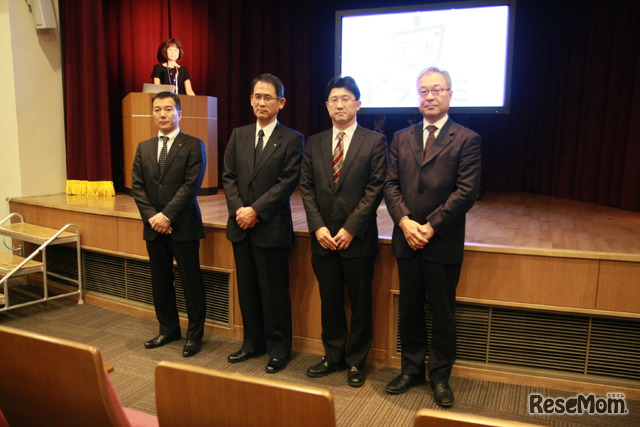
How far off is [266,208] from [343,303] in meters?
0.63

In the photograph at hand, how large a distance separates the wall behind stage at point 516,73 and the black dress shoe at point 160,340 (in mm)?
2680

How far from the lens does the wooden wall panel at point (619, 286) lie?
2471 mm

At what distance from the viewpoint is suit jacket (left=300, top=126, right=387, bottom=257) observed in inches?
99.0

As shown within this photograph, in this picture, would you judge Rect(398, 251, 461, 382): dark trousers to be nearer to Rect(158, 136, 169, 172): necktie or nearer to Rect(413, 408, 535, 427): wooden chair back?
Rect(158, 136, 169, 172): necktie

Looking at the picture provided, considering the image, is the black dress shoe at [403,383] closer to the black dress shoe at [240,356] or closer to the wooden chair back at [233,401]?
the black dress shoe at [240,356]

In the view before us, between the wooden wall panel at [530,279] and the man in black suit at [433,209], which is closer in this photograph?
the man in black suit at [433,209]

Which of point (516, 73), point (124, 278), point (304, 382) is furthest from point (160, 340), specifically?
point (516, 73)

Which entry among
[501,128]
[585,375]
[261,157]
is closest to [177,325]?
[261,157]

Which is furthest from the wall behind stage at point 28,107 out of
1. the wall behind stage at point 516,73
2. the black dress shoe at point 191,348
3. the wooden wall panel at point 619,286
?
the wooden wall panel at point 619,286

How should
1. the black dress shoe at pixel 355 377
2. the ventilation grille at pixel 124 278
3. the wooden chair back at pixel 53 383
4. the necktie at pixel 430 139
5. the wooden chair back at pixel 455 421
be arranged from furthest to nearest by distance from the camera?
the ventilation grille at pixel 124 278
the black dress shoe at pixel 355 377
the necktie at pixel 430 139
the wooden chair back at pixel 53 383
the wooden chair back at pixel 455 421

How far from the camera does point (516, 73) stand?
5.41 m

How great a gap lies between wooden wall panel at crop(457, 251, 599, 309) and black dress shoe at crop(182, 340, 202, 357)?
1.50 meters

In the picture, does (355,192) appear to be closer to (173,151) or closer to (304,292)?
(304,292)

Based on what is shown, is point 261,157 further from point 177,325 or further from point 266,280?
point 177,325
